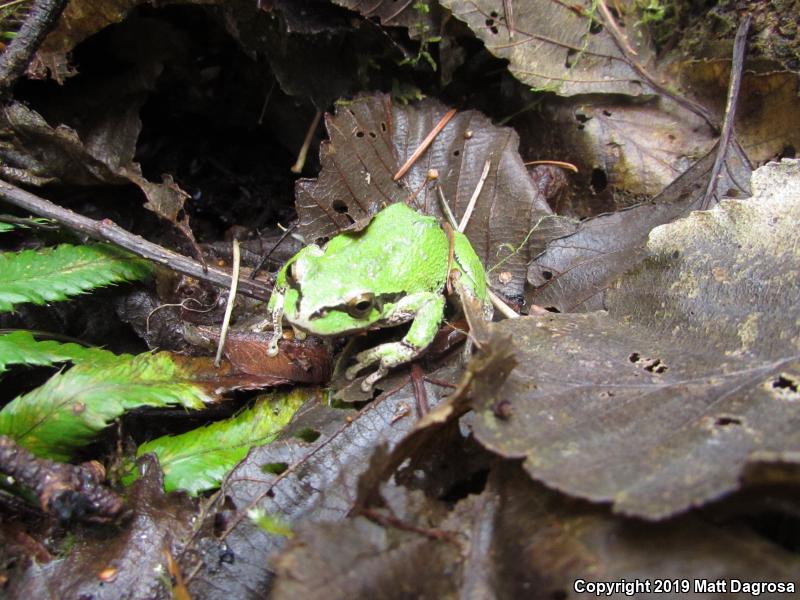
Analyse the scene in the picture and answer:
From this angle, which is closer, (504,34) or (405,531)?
(405,531)

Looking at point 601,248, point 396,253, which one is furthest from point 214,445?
point 601,248

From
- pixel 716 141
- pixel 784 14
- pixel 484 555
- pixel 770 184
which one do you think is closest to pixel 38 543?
pixel 484 555

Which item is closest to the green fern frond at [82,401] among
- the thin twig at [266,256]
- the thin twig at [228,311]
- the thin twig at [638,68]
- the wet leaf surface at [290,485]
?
the thin twig at [228,311]

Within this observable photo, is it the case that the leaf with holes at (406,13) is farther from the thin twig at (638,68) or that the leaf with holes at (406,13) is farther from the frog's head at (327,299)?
the frog's head at (327,299)

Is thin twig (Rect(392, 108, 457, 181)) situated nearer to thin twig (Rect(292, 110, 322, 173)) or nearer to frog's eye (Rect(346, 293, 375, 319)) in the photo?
thin twig (Rect(292, 110, 322, 173))

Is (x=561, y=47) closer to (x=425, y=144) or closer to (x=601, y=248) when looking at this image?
(x=425, y=144)

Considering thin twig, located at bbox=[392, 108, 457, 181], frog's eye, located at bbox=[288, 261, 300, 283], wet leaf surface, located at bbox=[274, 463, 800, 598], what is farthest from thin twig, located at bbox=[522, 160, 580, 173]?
wet leaf surface, located at bbox=[274, 463, 800, 598]

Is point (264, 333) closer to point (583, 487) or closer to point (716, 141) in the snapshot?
point (583, 487)
